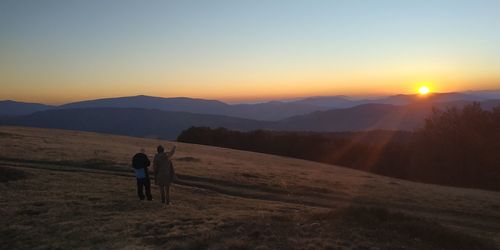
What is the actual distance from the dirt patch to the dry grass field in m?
0.06

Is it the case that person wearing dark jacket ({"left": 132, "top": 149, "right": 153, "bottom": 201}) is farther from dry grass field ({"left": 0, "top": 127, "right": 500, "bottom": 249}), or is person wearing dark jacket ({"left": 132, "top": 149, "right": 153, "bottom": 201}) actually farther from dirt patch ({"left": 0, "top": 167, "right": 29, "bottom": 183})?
dirt patch ({"left": 0, "top": 167, "right": 29, "bottom": 183})

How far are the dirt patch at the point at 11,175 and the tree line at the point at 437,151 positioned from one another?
5414cm

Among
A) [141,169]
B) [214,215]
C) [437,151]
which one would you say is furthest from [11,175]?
[437,151]

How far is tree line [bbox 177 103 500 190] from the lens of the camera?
64938 millimetres

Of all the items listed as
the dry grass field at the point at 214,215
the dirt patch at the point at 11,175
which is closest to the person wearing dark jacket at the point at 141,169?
the dry grass field at the point at 214,215

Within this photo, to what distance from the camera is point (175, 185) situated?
2988cm

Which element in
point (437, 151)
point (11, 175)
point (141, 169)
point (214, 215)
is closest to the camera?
point (214, 215)

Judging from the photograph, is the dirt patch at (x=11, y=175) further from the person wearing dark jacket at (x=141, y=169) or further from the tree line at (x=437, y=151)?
the tree line at (x=437, y=151)

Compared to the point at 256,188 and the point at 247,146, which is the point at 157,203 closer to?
the point at 256,188

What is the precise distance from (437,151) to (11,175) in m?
57.7

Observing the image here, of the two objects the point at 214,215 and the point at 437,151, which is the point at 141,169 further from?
the point at 437,151

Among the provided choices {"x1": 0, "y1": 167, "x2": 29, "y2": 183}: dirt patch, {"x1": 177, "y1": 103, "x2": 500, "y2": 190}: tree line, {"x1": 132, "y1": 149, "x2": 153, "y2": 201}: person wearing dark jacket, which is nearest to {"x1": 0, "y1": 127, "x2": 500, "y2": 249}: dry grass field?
{"x1": 0, "y1": 167, "x2": 29, "y2": 183}: dirt patch

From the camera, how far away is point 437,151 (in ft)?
225

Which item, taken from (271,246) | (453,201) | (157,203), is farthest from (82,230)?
(453,201)
